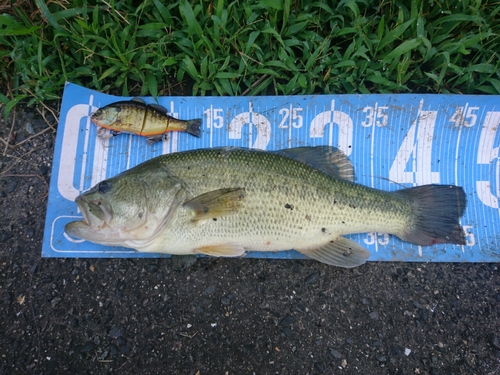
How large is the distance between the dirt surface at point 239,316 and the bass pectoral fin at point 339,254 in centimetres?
24

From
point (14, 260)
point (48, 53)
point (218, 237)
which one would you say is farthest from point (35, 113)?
point (218, 237)

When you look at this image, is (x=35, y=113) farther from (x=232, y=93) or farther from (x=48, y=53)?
(x=232, y=93)

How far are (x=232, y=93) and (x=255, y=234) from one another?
1.41m

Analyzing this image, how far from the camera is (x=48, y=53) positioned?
3.04 metres

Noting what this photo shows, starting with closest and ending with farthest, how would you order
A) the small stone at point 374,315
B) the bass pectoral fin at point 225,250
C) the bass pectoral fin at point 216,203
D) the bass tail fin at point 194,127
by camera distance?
the bass pectoral fin at point 216,203
the bass pectoral fin at point 225,250
the small stone at point 374,315
the bass tail fin at point 194,127

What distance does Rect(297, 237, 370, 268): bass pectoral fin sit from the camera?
264cm

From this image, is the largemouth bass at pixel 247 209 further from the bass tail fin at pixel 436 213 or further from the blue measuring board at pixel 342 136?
the blue measuring board at pixel 342 136

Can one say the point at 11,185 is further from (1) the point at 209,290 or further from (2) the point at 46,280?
(1) the point at 209,290

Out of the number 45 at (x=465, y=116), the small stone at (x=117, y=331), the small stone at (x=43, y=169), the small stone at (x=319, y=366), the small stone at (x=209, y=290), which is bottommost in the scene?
Result: the small stone at (x=319, y=366)

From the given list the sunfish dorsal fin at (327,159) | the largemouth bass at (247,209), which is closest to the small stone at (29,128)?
the largemouth bass at (247,209)

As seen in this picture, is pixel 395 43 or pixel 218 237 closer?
pixel 218 237

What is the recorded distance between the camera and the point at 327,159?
2.75m

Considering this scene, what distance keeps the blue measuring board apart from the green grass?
0.47 feet

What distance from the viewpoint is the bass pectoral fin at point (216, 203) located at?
93.4 inches
